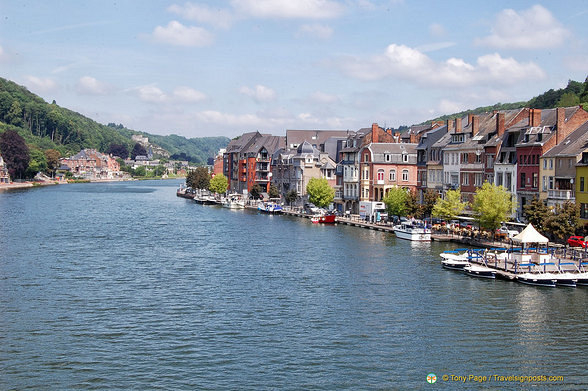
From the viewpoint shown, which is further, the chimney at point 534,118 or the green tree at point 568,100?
the green tree at point 568,100

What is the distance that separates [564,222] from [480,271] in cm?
1266

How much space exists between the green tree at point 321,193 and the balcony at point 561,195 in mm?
49667

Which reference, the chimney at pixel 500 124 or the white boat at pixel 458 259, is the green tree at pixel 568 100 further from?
the white boat at pixel 458 259

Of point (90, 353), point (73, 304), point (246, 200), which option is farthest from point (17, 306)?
point (246, 200)

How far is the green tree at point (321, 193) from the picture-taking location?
115m

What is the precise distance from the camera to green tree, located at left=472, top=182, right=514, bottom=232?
67.9 meters

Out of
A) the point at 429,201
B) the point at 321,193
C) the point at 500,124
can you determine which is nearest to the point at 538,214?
the point at 500,124

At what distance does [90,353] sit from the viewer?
33.1 m

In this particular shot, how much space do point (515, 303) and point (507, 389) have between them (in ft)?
49.8

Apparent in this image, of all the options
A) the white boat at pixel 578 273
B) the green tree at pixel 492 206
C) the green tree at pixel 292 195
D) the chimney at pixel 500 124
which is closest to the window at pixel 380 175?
the chimney at pixel 500 124

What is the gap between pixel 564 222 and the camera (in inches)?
2360

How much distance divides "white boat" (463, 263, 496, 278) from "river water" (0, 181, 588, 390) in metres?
1.21

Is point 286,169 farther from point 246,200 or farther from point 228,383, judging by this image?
point 228,383

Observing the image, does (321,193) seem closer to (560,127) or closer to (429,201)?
(429,201)
